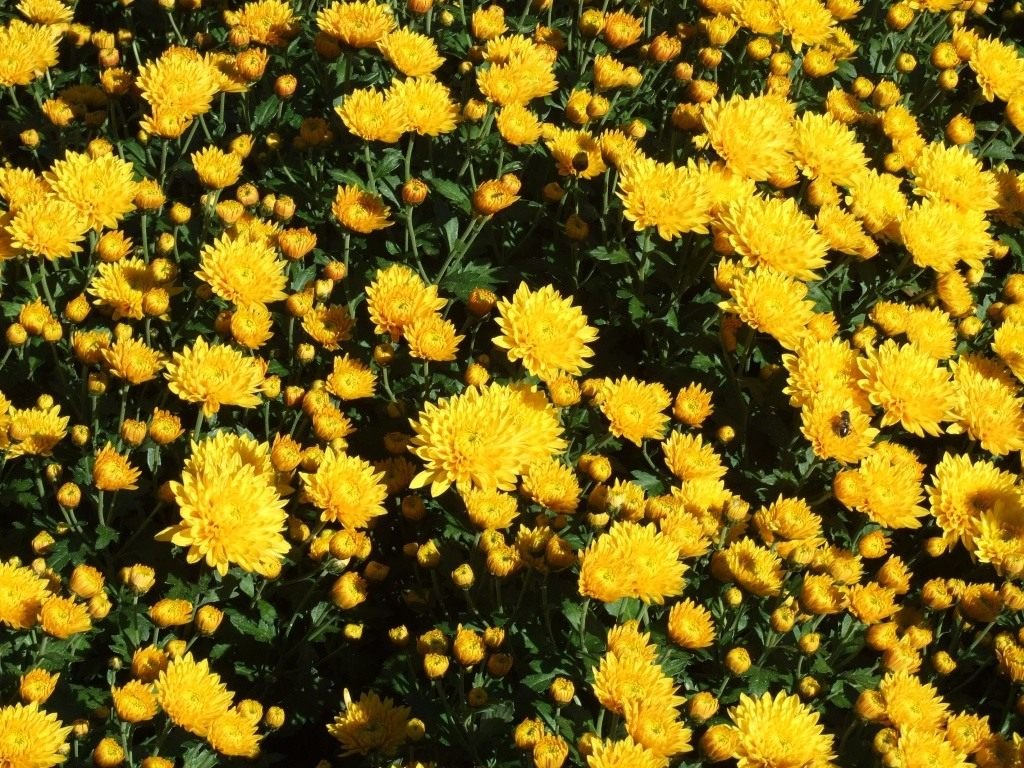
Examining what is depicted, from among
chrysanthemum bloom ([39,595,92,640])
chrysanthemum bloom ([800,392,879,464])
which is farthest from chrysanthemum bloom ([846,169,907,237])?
chrysanthemum bloom ([39,595,92,640])

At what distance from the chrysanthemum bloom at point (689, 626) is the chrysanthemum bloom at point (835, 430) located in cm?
79

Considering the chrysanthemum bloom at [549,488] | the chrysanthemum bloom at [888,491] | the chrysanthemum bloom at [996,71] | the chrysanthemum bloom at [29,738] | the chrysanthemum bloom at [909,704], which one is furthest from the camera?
the chrysanthemum bloom at [996,71]

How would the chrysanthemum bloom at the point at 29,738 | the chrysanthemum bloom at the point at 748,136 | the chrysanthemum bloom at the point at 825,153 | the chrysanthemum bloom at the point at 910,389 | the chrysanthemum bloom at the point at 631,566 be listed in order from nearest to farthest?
1. the chrysanthemum bloom at the point at 29,738
2. the chrysanthemum bloom at the point at 631,566
3. the chrysanthemum bloom at the point at 910,389
4. the chrysanthemum bloom at the point at 748,136
5. the chrysanthemum bloom at the point at 825,153

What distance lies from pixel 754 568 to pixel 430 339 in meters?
1.13

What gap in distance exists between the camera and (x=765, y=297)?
351cm

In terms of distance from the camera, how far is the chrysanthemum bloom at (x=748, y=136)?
12.4ft

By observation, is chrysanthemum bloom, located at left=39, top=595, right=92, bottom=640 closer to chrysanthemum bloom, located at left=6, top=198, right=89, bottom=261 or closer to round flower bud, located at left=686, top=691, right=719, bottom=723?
chrysanthemum bloom, located at left=6, top=198, right=89, bottom=261

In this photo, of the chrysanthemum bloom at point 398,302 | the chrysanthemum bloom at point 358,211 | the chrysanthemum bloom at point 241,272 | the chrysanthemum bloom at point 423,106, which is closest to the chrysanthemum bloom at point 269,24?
the chrysanthemum bloom at point 423,106

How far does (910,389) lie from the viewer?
3.50 m

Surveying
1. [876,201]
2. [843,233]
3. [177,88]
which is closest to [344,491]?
[177,88]

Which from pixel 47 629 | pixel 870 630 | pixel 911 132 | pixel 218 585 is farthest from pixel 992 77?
pixel 47 629

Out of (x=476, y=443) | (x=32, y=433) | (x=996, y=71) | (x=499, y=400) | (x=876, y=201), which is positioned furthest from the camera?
(x=996, y=71)

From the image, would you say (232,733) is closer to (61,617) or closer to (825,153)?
(61,617)

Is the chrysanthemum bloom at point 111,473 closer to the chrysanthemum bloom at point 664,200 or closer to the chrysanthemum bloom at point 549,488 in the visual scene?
the chrysanthemum bloom at point 549,488
